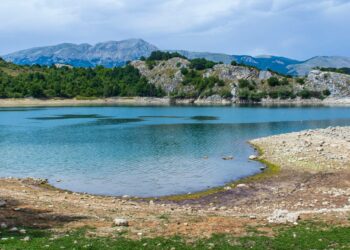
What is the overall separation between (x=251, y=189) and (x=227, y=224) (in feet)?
56.0

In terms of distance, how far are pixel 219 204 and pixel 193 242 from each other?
16.1 meters

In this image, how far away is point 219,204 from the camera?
35.9 m

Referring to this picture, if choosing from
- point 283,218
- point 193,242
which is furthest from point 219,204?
point 193,242

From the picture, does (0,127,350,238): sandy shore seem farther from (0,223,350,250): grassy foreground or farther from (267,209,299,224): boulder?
(0,223,350,250): grassy foreground

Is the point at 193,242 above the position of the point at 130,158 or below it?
above

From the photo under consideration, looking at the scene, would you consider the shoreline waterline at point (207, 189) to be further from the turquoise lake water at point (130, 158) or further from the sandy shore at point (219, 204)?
the turquoise lake water at point (130, 158)

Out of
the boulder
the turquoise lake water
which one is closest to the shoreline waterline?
the turquoise lake water

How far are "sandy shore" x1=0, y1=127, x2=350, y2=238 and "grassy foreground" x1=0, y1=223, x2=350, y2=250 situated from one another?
1.26 m

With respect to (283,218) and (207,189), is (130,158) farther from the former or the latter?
(283,218)

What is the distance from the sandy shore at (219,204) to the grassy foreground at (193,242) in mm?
1255

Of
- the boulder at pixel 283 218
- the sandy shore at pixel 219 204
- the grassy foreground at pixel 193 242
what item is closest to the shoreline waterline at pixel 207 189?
the sandy shore at pixel 219 204

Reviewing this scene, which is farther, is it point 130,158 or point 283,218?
point 130,158

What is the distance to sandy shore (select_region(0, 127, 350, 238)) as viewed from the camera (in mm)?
23672

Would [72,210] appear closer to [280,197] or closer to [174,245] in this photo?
[174,245]
